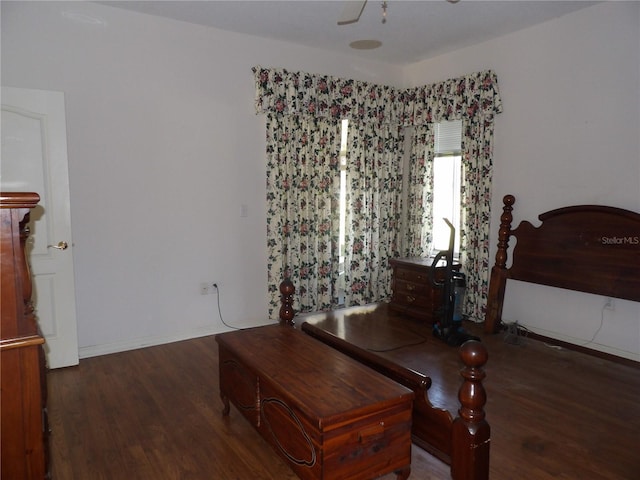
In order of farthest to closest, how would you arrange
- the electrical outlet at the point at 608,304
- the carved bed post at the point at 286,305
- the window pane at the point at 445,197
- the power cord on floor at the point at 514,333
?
the window pane at the point at 445,197, the power cord on floor at the point at 514,333, the electrical outlet at the point at 608,304, the carved bed post at the point at 286,305

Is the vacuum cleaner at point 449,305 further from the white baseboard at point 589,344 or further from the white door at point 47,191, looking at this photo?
the white door at point 47,191

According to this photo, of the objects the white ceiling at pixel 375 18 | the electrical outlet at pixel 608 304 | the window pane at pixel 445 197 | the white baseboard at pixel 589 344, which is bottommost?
the white baseboard at pixel 589 344

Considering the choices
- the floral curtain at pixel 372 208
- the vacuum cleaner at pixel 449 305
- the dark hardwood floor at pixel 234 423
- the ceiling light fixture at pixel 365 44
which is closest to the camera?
the dark hardwood floor at pixel 234 423

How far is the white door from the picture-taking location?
3227mm

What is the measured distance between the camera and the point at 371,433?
72.9 inches

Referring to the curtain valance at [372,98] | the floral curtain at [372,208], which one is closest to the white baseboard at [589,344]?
the floral curtain at [372,208]

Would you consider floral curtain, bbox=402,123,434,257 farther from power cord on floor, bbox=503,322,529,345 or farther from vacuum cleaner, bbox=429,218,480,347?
power cord on floor, bbox=503,322,529,345

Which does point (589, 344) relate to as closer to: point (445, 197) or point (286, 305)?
point (445, 197)

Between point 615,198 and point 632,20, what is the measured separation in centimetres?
133

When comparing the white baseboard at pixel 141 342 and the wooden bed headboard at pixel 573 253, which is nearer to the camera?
the wooden bed headboard at pixel 573 253

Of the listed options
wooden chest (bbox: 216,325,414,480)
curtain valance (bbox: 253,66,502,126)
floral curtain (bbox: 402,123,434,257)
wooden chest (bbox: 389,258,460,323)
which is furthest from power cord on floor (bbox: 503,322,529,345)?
wooden chest (bbox: 216,325,414,480)

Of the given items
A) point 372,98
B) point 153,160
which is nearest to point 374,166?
point 372,98

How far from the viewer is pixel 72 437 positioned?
99.7 inches

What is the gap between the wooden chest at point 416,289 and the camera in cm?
434
